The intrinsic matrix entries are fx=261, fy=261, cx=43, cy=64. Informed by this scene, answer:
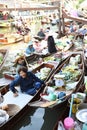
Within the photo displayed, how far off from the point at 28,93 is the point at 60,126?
73.5 inches

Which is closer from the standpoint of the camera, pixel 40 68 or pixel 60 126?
pixel 60 126

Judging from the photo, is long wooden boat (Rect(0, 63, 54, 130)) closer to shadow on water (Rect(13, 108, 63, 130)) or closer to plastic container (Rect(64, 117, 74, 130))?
shadow on water (Rect(13, 108, 63, 130))

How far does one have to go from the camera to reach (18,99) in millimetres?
6059

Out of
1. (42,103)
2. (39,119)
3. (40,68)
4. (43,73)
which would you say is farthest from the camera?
(40,68)

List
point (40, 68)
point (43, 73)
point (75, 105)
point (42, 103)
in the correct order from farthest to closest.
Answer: point (40, 68) < point (43, 73) < point (42, 103) < point (75, 105)

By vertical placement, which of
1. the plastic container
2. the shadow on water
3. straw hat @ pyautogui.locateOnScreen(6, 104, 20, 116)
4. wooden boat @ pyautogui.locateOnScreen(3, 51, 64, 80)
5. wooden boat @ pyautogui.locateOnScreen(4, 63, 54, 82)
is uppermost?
the plastic container

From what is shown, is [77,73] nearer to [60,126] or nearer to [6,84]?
[6,84]

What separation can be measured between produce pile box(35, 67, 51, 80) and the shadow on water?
3.67 feet

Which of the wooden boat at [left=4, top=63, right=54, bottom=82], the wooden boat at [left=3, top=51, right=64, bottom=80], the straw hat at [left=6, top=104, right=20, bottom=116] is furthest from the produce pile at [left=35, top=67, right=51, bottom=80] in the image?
the straw hat at [left=6, top=104, right=20, bottom=116]

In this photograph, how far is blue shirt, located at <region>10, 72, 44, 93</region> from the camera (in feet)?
19.7

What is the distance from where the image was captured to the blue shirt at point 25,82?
6009mm

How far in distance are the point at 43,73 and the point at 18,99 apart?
1.52 meters

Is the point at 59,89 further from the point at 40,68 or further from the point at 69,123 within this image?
the point at 69,123

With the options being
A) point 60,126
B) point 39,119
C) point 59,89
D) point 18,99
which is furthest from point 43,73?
point 60,126
